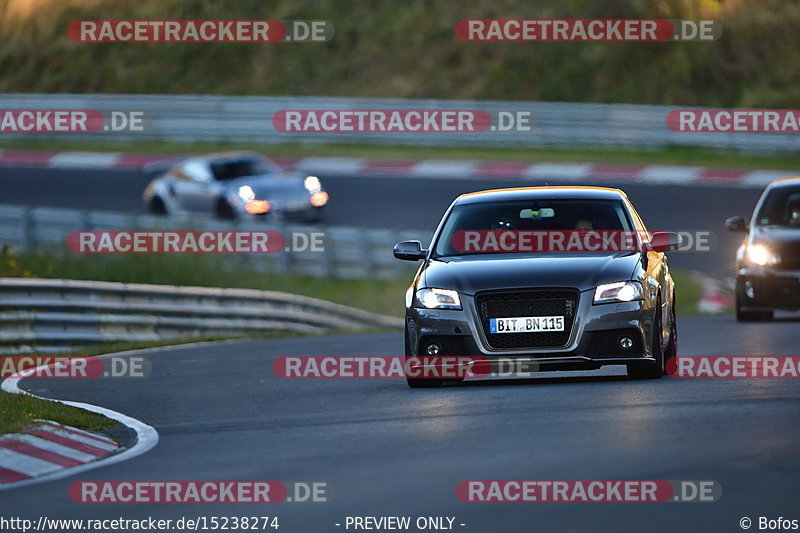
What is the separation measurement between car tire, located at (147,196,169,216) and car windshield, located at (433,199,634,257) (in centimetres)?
1977

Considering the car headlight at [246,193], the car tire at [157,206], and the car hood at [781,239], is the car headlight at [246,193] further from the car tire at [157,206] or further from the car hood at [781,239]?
the car hood at [781,239]

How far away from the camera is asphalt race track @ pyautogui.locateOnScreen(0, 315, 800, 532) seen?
7750mm

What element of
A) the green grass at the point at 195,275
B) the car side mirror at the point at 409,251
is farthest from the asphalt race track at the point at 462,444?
the green grass at the point at 195,275

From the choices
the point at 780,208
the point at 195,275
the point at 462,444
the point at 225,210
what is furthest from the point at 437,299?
the point at 225,210

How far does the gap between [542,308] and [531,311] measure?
0.26 feet

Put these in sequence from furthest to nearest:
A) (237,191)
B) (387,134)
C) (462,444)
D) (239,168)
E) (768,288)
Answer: (387,134)
(239,168)
(237,191)
(768,288)
(462,444)

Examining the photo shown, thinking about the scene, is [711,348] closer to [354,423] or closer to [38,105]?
[354,423]

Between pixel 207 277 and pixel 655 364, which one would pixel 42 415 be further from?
pixel 207 277

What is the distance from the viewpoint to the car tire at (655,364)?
499 inches

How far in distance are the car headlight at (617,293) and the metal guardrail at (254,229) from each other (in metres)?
14.3

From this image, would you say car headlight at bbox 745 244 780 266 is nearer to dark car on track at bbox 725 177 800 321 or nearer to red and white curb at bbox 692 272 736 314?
dark car on track at bbox 725 177 800 321

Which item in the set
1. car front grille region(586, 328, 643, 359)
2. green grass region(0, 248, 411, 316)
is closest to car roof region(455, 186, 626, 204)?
car front grille region(586, 328, 643, 359)

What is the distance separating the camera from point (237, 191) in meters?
30.8

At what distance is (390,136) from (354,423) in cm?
2902
